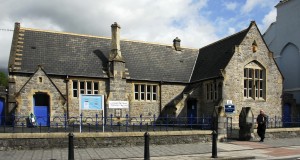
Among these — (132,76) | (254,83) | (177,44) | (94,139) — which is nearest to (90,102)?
(94,139)

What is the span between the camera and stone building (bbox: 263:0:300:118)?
1240 inches

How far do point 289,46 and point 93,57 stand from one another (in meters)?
20.2

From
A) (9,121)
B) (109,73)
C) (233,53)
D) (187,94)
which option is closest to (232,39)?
(233,53)

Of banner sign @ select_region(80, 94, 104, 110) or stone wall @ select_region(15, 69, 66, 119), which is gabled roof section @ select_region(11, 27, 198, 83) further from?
banner sign @ select_region(80, 94, 104, 110)

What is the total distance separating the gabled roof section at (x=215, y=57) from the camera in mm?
27045

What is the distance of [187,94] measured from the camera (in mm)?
28031

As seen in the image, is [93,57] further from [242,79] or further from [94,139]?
[94,139]

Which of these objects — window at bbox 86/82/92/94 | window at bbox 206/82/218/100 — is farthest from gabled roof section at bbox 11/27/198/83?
window at bbox 206/82/218/100

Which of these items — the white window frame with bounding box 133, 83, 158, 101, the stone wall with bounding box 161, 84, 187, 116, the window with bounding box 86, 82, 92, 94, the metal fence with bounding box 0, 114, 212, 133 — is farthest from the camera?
the white window frame with bounding box 133, 83, 158, 101

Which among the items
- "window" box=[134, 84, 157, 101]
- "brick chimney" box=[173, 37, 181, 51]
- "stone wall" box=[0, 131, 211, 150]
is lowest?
"stone wall" box=[0, 131, 211, 150]

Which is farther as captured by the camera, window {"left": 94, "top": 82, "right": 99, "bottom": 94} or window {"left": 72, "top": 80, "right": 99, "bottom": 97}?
window {"left": 94, "top": 82, "right": 99, "bottom": 94}

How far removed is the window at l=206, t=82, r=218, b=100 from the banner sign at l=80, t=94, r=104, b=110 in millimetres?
11948

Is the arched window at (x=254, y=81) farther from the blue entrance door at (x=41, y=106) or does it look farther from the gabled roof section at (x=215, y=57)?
the blue entrance door at (x=41, y=106)

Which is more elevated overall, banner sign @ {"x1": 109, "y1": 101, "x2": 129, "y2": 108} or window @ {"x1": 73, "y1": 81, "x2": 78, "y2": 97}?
window @ {"x1": 73, "y1": 81, "x2": 78, "y2": 97}
